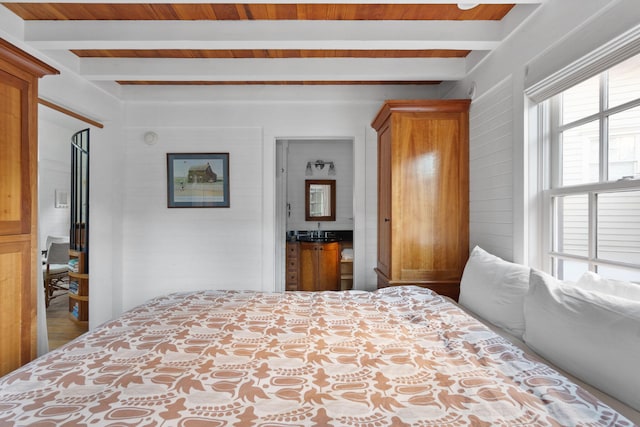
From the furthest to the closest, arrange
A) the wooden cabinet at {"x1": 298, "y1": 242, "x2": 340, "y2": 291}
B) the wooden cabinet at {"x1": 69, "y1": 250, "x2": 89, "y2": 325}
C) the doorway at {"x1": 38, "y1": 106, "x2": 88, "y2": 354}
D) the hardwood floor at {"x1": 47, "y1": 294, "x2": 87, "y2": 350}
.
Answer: the wooden cabinet at {"x1": 298, "y1": 242, "x2": 340, "y2": 291}
the doorway at {"x1": 38, "y1": 106, "x2": 88, "y2": 354}
the wooden cabinet at {"x1": 69, "y1": 250, "x2": 89, "y2": 325}
the hardwood floor at {"x1": 47, "y1": 294, "x2": 87, "y2": 350}

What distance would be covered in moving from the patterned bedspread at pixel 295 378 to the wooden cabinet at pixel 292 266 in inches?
132

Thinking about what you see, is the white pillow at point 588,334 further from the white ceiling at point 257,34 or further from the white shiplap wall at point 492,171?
the white ceiling at point 257,34

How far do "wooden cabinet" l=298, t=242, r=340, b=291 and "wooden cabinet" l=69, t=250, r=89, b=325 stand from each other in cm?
264

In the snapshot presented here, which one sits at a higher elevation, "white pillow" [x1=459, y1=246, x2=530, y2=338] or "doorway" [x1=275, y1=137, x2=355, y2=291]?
"doorway" [x1=275, y1=137, x2=355, y2=291]

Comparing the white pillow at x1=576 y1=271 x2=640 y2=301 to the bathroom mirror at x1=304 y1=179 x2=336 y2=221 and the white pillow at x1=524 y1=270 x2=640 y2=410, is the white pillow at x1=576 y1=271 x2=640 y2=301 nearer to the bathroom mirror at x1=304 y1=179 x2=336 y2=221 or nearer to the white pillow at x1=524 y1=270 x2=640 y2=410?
the white pillow at x1=524 y1=270 x2=640 y2=410

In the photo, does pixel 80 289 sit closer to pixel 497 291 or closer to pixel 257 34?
pixel 257 34

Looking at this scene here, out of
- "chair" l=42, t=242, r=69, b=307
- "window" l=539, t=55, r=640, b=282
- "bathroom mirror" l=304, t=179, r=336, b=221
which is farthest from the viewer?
"bathroom mirror" l=304, t=179, r=336, b=221

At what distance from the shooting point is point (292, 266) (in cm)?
512

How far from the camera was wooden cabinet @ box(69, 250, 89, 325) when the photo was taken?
366cm

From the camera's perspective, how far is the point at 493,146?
8.04 feet

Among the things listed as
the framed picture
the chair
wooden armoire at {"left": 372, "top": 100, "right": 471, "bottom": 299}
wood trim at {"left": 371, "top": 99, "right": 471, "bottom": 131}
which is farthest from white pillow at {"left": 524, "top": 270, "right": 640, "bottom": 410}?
the chair

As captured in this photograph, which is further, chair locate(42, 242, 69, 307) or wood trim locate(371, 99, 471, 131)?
chair locate(42, 242, 69, 307)

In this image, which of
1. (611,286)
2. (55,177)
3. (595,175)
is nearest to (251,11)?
(595,175)

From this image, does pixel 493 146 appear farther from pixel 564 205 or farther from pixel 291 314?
pixel 291 314
